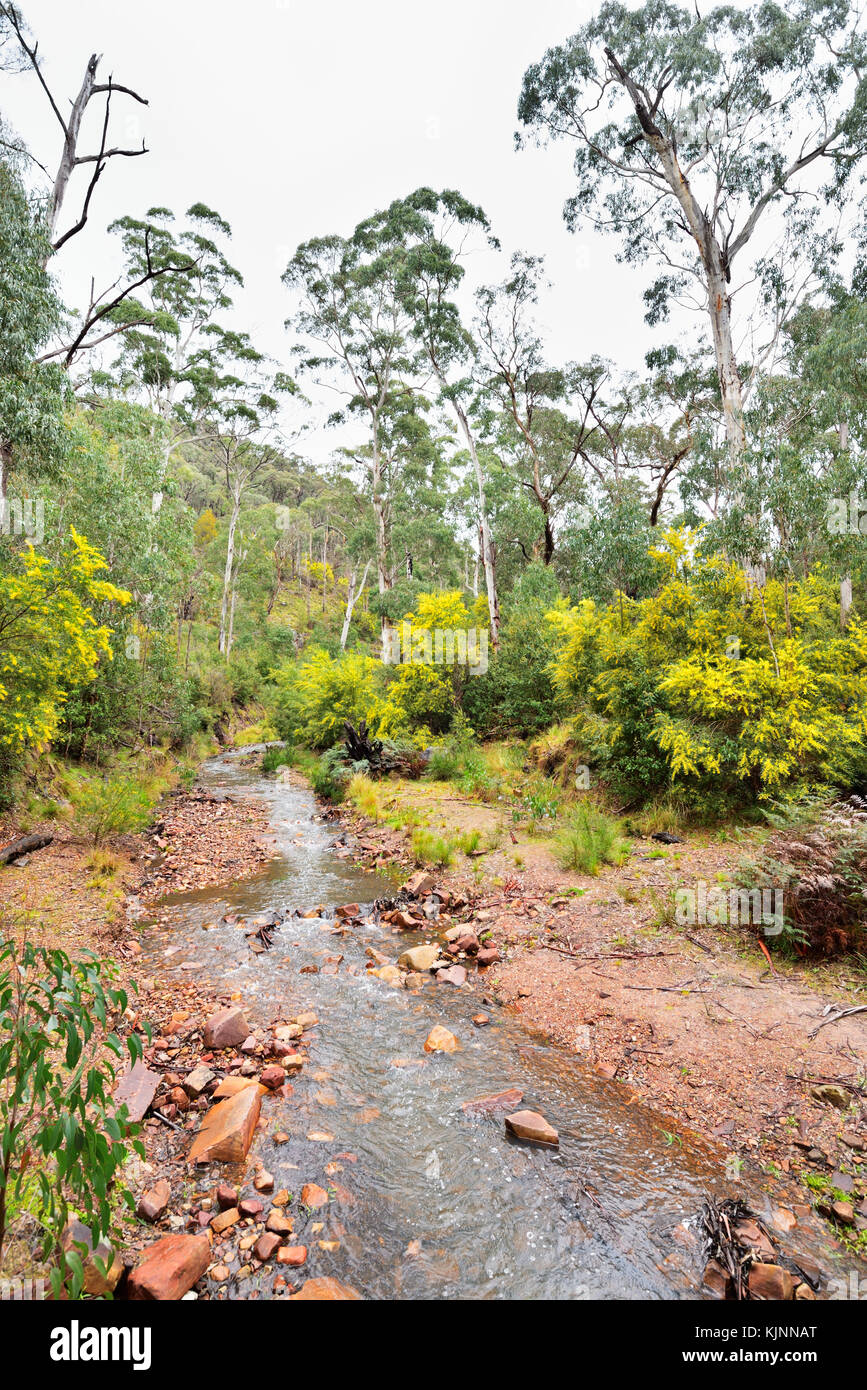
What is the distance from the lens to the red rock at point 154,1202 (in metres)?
2.51

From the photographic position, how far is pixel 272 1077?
141 inches

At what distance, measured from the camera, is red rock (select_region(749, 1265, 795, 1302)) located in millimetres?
2199

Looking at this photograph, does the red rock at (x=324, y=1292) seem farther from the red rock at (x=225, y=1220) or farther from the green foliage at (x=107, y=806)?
the green foliage at (x=107, y=806)

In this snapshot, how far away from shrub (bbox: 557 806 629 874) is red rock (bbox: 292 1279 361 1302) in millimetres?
5053

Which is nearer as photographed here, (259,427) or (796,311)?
A: (796,311)

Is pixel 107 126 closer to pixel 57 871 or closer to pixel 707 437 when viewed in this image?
pixel 57 871

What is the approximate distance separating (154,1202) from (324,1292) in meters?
0.90

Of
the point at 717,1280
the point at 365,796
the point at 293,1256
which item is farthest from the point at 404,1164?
the point at 365,796

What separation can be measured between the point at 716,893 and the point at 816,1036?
5.95ft

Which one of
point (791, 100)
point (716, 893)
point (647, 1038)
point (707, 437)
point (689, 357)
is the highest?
point (791, 100)

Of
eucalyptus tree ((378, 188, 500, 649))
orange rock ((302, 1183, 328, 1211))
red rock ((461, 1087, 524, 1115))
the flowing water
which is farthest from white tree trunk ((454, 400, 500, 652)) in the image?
orange rock ((302, 1183, 328, 1211))

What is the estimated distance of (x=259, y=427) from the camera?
26.0 metres

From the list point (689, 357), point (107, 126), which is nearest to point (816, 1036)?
point (107, 126)

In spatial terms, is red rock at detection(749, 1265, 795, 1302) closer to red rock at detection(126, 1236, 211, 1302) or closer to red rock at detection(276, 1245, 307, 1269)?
red rock at detection(276, 1245, 307, 1269)
